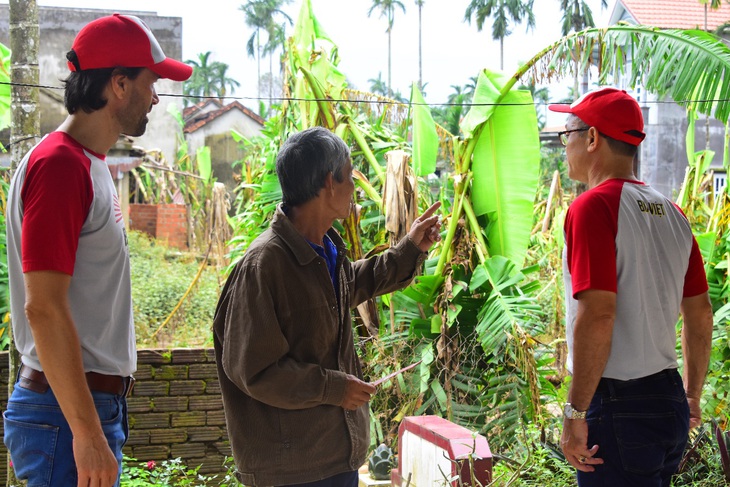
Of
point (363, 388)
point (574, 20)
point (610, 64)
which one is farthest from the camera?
point (574, 20)

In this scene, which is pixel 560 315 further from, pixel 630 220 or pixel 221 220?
pixel 630 220

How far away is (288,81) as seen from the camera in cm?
652

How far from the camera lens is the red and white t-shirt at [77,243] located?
1.79 m

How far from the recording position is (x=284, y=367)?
2014mm

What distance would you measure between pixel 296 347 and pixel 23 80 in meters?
2.47

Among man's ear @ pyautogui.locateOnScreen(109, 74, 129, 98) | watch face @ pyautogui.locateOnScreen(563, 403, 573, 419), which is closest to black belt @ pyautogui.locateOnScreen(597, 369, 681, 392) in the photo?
watch face @ pyautogui.locateOnScreen(563, 403, 573, 419)

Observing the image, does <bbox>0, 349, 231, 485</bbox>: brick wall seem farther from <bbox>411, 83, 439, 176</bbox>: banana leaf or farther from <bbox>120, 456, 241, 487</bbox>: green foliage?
<bbox>411, 83, 439, 176</bbox>: banana leaf

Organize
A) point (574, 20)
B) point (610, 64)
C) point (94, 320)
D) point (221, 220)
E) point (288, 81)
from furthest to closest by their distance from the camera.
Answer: point (574, 20) → point (221, 220) → point (288, 81) → point (610, 64) → point (94, 320)

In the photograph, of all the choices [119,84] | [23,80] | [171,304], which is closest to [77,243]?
[119,84]

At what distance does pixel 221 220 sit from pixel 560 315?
354 cm

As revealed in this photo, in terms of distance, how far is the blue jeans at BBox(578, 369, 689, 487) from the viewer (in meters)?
2.22

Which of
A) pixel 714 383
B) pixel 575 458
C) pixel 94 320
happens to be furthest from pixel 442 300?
pixel 94 320

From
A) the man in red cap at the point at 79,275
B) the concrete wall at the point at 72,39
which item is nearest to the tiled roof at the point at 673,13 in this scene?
the concrete wall at the point at 72,39

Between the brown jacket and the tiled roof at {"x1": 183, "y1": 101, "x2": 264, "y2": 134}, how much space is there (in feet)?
83.5
